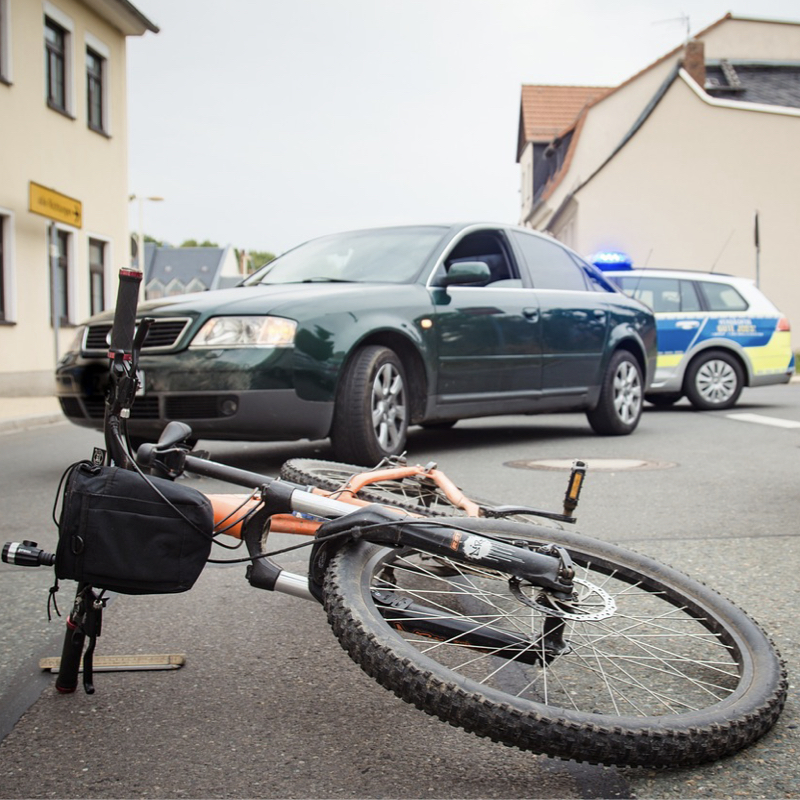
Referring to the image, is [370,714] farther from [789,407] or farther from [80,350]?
[789,407]

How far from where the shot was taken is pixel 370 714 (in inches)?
105

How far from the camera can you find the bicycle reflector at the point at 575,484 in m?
3.30

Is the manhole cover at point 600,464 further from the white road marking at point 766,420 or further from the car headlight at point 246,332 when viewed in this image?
the white road marking at point 766,420

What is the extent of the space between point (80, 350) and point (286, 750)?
5.43m

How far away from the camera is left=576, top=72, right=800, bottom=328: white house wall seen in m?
33.4

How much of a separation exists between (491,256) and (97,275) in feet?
52.5

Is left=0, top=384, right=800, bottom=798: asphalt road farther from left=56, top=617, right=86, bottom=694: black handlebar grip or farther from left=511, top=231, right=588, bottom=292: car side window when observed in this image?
left=511, top=231, right=588, bottom=292: car side window

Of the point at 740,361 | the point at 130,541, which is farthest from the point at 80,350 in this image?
the point at 740,361

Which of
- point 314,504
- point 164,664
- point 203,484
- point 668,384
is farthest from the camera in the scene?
point 668,384

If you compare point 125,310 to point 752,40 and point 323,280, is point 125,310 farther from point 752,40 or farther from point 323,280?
point 752,40

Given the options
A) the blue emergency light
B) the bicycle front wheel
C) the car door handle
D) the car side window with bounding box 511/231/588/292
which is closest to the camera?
the bicycle front wheel

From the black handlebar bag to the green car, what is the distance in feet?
13.4

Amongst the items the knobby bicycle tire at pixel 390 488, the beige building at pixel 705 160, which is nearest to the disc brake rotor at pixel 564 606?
the knobby bicycle tire at pixel 390 488

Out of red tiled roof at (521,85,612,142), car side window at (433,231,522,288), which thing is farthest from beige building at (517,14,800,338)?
car side window at (433,231,522,288)
